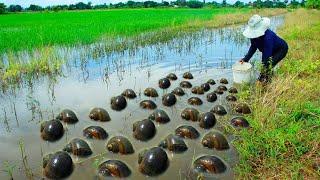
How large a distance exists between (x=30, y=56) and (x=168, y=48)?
516cm

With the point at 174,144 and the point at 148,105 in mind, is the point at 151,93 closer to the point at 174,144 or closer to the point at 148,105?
the point at 148,105

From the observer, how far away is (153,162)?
4.39 m

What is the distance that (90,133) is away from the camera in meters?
5.57

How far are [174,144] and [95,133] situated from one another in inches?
50.6

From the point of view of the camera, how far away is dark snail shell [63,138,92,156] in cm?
493

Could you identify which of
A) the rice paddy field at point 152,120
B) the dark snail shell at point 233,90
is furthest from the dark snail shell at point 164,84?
the dark snail shell at point 233,90

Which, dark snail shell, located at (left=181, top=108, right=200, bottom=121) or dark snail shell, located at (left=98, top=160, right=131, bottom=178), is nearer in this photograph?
dark snail shell, located at (left=98, top=160, right=131, bottom=178)

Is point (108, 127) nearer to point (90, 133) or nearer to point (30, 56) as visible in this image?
point (90, 133)

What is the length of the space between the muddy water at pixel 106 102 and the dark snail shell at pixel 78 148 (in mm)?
90

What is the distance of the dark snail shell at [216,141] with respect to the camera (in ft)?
16.5

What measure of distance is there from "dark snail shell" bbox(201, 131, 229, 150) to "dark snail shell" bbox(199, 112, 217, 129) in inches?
25.4

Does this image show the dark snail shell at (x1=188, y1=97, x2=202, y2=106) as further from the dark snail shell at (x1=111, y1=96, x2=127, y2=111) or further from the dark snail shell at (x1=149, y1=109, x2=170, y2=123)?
the dark snail shell at (x1=111, y1=96, x2=127, y2=111)

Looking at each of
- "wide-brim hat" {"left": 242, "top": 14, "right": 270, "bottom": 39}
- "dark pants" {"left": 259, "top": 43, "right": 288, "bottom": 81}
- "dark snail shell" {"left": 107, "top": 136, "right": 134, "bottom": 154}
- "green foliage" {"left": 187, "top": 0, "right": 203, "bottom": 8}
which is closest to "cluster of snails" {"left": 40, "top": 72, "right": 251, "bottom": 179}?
"dark snail shell" {"left": 107, "top": 136, "right": 134, "bottom": 154}

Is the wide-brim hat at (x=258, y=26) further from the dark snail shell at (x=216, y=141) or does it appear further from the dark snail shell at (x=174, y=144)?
the dark snail shell at (x=174, y=144)
